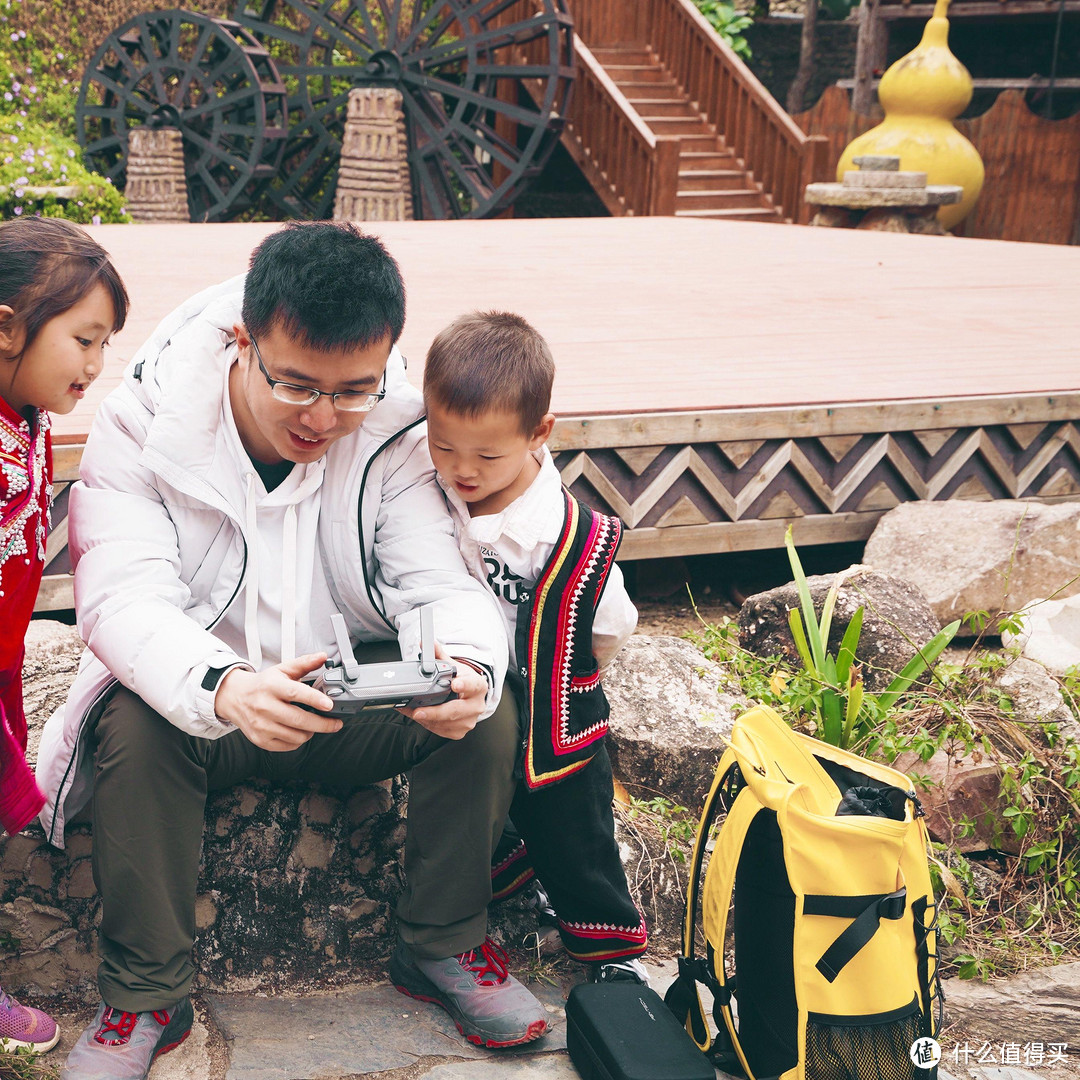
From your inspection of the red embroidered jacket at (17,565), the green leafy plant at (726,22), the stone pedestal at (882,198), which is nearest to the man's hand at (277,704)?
the red embroidered jacket at (17,565)

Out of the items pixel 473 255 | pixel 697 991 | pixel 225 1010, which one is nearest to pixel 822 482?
pixel 697 991

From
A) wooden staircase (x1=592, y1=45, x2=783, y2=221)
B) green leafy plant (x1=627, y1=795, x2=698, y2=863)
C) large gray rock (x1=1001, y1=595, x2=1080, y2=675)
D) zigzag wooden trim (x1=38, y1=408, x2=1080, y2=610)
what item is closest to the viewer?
green leafy plant (x1=627, y1=795, x2=698, y2=863)

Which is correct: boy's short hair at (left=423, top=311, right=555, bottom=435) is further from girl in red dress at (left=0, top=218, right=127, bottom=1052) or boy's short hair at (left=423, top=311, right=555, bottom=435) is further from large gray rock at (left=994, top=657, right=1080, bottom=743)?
large gray rock at (left=994, top=657, right=1080, bottom=743)

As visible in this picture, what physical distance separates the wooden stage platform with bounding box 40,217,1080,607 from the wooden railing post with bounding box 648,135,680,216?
12.3ft

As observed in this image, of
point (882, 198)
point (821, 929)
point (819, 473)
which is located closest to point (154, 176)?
point (882, 198)

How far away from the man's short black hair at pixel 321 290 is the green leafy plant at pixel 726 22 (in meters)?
12.9

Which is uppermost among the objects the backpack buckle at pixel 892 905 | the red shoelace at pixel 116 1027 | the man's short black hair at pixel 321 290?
the man's short black hair at pixel 321 290

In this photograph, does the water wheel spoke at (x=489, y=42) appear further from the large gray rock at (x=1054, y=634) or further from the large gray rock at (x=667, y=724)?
the large gray rock at (x=667, y=724)

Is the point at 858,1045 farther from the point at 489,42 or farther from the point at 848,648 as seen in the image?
the point at 489,42

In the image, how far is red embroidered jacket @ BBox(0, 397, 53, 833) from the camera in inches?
65.2

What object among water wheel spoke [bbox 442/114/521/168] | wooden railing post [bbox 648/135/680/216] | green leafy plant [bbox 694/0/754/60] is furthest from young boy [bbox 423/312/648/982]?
green leafy plant [bbox 694/0/754/60]

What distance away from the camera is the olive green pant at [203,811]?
1.61 metres

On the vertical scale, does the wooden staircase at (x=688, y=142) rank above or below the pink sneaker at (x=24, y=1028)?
above

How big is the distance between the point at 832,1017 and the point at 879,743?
882 mm
